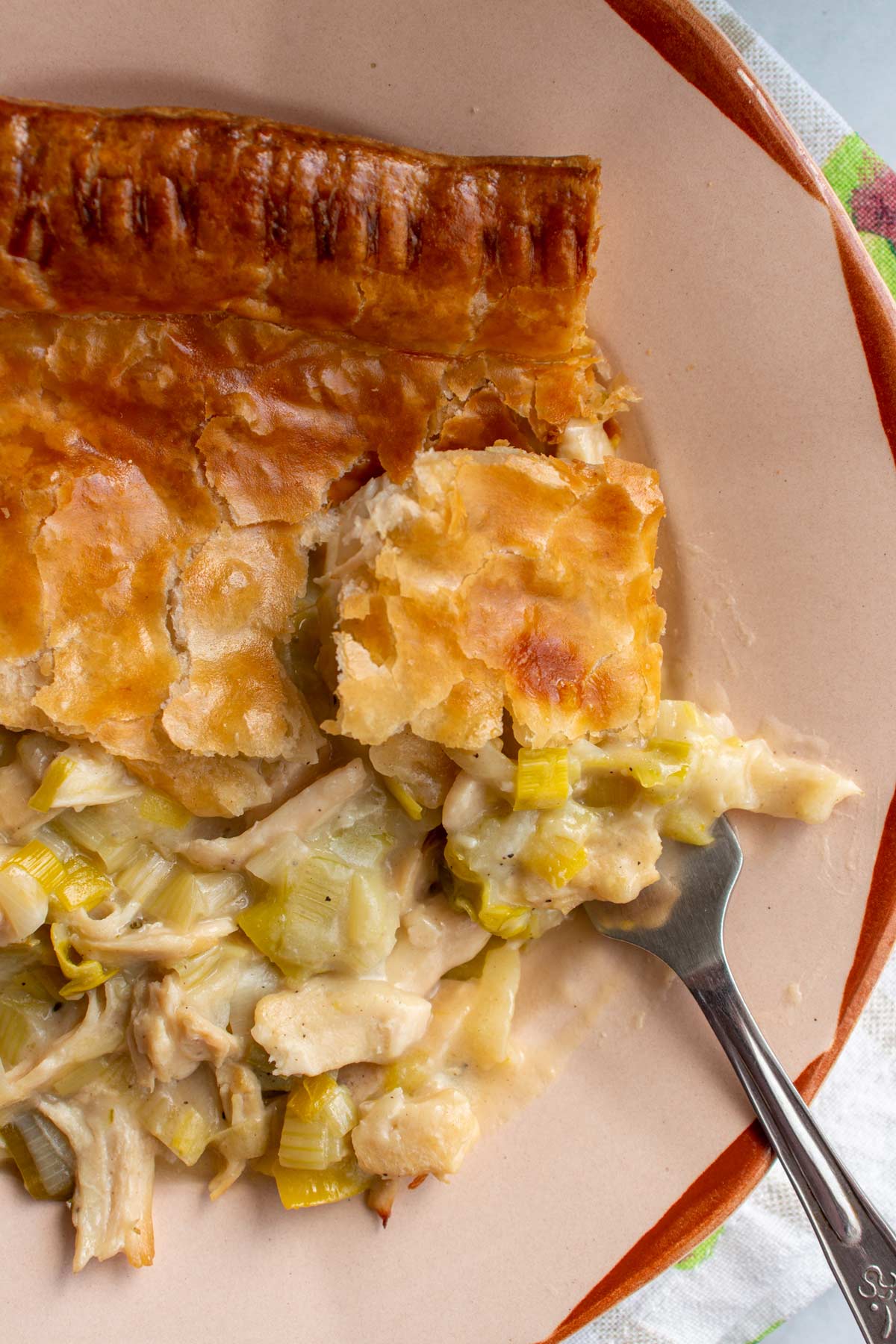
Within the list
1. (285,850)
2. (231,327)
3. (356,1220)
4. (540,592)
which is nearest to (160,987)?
(285,850)

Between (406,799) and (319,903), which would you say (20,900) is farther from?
(406,799)

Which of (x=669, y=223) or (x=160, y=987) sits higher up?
(x=669, y=223)

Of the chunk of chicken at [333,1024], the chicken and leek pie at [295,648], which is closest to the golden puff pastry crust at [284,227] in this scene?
the chicken and leek pie at [295,648]

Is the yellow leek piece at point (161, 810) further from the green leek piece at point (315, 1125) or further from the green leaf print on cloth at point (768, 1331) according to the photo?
the green leaf print on cloth at point (768, 1331)

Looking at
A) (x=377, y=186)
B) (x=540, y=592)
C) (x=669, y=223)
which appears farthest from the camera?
(x=669, y=223)

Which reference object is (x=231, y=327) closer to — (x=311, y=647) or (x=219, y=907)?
(x=311, y=647)

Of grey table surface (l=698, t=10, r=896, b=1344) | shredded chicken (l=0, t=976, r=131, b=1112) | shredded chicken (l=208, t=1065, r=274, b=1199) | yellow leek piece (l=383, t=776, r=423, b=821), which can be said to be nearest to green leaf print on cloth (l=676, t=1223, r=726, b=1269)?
grey table surface (l=698, t=10, r=896, b=1344)
